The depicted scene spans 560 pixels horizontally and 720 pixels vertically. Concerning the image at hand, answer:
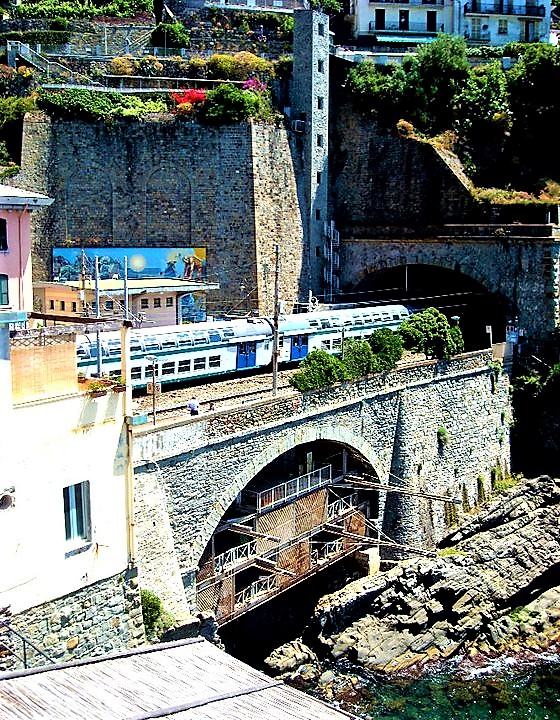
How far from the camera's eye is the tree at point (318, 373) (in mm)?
25375

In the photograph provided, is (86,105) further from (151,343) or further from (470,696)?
(470,696)

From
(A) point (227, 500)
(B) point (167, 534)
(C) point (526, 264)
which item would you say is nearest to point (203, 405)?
→ (A) point (227, 500)

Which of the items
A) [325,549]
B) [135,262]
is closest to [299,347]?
[325,549]

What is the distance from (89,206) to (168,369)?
38.0 feet

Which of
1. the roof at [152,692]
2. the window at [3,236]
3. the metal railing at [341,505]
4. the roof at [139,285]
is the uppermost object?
the window at [3,236]

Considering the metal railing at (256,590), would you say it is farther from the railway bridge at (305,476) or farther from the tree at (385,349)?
the tree at (385,349)

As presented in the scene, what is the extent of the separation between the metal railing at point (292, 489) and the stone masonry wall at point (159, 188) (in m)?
11.3

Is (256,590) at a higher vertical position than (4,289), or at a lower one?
lower

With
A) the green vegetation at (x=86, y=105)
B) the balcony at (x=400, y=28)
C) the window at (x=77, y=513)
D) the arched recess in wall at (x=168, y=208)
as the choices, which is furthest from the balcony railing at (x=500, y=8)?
the window at (x=77, y=513)

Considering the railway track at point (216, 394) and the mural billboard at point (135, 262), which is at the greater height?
the mural billboard at point (135, 262)

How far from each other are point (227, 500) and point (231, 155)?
17.8 m

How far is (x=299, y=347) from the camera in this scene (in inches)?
1222

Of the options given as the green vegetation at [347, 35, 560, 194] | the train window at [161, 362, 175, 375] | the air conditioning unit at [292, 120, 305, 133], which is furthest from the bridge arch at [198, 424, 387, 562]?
the green vegetation at [347, 35, 560, 194]

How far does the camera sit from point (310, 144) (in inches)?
1539
